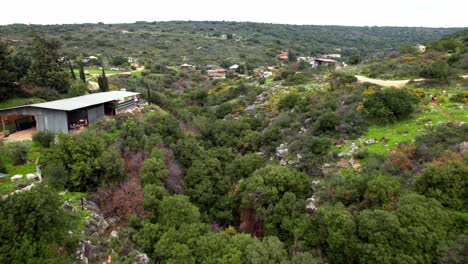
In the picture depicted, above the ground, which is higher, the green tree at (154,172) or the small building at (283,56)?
the small building at (283,56)

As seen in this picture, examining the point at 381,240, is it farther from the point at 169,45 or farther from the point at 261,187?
the point at 169,45

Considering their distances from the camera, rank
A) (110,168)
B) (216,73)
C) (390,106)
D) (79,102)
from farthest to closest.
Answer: (216,73) < (79,102) < (390,106) < (110,168)

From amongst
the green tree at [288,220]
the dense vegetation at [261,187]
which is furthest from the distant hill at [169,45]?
the green tree at [288,220]

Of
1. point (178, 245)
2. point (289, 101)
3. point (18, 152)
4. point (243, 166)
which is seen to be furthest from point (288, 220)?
point (289, 101)

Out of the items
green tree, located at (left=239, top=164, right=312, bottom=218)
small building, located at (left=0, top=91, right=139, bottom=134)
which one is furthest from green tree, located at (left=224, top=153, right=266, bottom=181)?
small building, located at (left=0, top=91, right=139, bottom=134)

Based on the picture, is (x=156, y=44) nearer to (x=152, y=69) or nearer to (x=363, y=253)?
(x=152, y=69)

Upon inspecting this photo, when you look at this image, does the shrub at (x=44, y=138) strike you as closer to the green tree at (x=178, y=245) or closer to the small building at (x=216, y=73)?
the green tree at (x=178, y=245)
